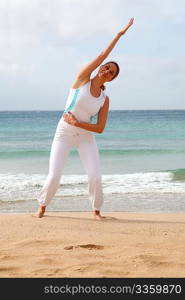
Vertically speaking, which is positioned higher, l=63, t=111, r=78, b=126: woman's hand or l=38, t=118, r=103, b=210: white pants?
l=63, t=111, r=78, b=126: woman's hand

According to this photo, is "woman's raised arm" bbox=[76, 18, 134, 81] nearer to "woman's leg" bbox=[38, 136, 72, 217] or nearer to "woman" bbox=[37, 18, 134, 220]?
"woman" bbox=[37, 18, 134, 220]

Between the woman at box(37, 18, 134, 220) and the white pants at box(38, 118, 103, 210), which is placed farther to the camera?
the white pants at box(38, 118, 103, 210)

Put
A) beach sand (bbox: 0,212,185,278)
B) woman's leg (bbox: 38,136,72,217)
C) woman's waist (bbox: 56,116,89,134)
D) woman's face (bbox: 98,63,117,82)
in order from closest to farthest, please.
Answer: beach sand (bbox: 0,212,185,278) → woman's face (bbox: 98,63,117,82) → woman's waist (bbox: 56,116,89,134) → woman's leg (bbox: 38,136,72,217)

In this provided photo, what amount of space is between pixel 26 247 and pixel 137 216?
2.94m

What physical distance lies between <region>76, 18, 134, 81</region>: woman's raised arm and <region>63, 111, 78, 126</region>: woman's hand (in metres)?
0.46

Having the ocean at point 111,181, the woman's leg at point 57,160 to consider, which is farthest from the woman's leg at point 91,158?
the ocean at point 111,181

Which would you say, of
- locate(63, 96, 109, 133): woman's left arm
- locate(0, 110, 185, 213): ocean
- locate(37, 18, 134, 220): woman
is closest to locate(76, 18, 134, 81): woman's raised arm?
locate(37, 18, 134, 220): woman

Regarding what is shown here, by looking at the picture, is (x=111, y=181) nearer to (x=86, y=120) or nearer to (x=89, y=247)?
(x=86, y=120)

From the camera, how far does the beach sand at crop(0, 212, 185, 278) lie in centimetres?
461

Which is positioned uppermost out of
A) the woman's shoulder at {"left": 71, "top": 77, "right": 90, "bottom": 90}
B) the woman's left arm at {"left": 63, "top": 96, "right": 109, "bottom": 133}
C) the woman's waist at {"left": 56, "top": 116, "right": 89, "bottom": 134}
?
the woman's shoulder at {"left": 71, "top": 77, "right": 90, "bottom": 90}

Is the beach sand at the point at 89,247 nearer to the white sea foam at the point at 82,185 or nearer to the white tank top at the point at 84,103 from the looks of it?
the white tank top at the point at 84,103

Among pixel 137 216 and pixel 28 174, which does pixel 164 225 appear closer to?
pixel 137 216

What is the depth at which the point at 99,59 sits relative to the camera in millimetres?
6648

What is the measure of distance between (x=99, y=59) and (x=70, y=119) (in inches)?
31.9
